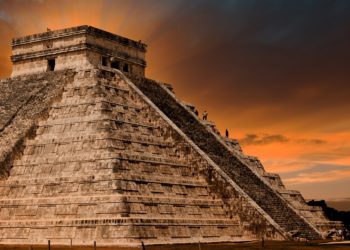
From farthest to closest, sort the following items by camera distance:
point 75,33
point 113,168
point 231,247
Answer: point 75,33
point 113,168
point 231,247

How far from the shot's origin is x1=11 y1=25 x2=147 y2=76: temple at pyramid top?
137 feet

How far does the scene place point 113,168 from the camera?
30109 mm

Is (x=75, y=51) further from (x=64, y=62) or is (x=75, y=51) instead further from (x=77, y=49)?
(x=64, y=62)

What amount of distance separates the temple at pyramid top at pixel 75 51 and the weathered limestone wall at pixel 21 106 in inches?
48.2

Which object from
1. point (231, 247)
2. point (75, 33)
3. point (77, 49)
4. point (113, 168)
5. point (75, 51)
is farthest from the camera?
point (75, 33)

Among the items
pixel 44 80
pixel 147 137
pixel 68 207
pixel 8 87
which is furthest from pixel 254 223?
pixel 8 87

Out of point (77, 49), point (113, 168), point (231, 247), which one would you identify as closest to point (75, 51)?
point (77, 49)

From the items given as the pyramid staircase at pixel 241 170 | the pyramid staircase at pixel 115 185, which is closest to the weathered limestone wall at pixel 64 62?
the pyramid staircase at pixel 241 170

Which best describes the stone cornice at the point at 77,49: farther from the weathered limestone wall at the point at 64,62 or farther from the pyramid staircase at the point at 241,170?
the pyramid staircase at the point at 241,170

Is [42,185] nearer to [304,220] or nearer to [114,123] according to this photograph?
[114,123]

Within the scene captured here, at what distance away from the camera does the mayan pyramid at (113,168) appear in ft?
96.3

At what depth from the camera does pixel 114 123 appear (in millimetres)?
33562

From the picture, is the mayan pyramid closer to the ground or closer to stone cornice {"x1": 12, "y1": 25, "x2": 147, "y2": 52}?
stone cornice {"x1": 12, "y1": 25, "x2": 147, "y2": 52}

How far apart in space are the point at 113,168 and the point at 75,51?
45.6ft
